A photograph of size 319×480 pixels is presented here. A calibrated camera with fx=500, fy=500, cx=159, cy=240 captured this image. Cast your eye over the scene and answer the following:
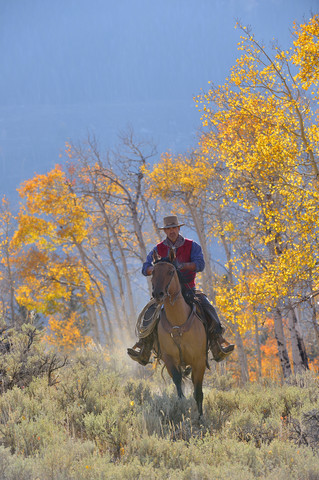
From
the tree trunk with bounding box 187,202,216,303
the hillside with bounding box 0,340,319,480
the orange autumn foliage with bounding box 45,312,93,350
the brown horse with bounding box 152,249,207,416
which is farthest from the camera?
the orange autumn foliage with bounding box 45,312,93,350

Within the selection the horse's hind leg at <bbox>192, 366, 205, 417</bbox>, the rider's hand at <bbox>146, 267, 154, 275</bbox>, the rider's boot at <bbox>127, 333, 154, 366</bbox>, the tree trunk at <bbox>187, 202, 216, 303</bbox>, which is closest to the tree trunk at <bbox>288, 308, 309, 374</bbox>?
the tree trunk at <bbox>187, 202, 216, 303</bbox>

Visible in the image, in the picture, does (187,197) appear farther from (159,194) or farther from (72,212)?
(72,212)

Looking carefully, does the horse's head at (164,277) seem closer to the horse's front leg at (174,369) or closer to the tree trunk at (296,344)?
the horse's front leg at (174,369)

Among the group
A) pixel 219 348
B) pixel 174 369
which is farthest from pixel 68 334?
pixel 174 369

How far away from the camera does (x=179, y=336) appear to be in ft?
24.5

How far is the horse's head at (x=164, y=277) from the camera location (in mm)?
6492

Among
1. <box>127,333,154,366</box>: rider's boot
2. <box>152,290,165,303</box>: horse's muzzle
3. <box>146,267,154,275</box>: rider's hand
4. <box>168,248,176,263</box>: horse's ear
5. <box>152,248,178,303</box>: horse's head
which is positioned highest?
<box>168,248,176,263</box>: horse's ear

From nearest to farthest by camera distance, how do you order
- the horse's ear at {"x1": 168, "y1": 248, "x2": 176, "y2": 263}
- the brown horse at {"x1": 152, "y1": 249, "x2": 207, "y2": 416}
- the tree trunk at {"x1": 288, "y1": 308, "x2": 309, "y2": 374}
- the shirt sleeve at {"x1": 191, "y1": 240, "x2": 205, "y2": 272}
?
the horse's ear at {"x1": 168, "y1": 248, "x2": 176, "y2": 263}, the brown horse at {"x1": 152, "y1": 249, "x2": 207, "y2": 416}, the shirt sleeve at {"x1": 191, "y1": 240, "x2": 205, "y2": 272}, the tree trunk at {"x1": 288, "y1": 308, "x2": 309, "y2": 374}

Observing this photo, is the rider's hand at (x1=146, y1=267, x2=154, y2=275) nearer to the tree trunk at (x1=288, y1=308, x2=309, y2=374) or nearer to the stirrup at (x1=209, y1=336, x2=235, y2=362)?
the stirrup at (x1=209, y1=336, x2=235, y2=362)

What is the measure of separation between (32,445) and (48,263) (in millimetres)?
24447

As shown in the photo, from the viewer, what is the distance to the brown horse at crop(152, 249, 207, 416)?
7160mm

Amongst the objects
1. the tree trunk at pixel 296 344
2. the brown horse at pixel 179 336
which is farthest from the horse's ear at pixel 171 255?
the tree trunk at pixel 296 344

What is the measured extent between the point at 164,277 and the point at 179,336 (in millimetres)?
1226

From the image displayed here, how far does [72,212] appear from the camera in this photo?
26.8m
